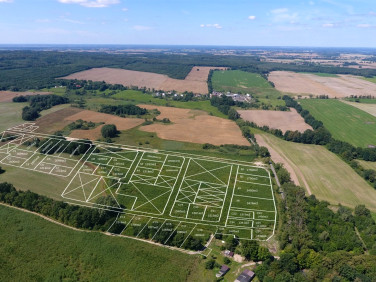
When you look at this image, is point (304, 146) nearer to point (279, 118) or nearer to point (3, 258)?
point (279, 118)

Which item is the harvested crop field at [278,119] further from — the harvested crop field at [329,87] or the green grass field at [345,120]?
the harvested crop field at [329,87]

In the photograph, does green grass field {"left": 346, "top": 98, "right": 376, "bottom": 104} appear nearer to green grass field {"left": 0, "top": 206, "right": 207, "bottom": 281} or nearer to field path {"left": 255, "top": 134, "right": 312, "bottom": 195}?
field path {"left": 255, "top": 134, "right": 312, "bottom": 195}

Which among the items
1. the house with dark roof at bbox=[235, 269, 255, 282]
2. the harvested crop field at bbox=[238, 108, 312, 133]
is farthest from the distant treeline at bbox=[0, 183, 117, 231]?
the harvested crop field at bbox=[238, 108, 312, 133]

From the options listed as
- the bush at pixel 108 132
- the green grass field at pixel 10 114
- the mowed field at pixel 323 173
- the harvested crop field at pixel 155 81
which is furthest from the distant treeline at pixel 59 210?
the harvested crop field at pixel 155 81

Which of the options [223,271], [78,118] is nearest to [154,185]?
[223,271]

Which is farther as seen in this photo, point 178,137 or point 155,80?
point 155,80

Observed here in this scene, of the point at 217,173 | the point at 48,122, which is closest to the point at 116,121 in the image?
the point at 48,122
